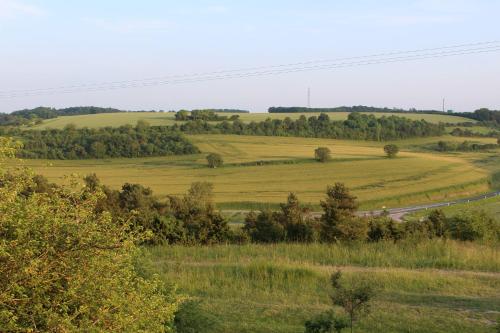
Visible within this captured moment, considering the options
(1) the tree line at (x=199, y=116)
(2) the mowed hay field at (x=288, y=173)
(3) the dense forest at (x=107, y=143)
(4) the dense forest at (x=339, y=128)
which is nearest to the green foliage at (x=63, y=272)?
(2) the mowed hay field at (x=288, y=173)

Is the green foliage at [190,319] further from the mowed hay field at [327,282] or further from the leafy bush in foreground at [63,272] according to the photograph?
the leafy bush in foreground at [63,272]

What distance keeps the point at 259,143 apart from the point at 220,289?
6182 centimetres

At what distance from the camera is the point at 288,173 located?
58781 millimetres

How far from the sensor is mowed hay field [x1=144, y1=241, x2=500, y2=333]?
10.3 m

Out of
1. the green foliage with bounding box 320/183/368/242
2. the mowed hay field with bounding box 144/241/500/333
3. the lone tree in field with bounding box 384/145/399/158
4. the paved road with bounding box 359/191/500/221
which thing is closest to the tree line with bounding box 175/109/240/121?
the lone tree in field with bounding box 384/145/399/158

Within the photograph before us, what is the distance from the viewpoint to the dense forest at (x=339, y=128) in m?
82.7

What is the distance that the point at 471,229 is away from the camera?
21750 mm

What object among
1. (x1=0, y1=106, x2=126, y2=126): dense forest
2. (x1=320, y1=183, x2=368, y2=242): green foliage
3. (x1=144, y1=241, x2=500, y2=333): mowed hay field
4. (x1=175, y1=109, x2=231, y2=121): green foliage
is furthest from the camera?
(x1=175, y1=109, x2=231, y2=121): green foliage

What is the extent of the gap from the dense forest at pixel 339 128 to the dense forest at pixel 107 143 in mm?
12048

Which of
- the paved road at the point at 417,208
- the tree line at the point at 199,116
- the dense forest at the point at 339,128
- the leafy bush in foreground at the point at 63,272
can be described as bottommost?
the paved road at the point at 417,208

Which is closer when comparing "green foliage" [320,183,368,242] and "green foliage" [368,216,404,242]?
"green foliage" [320,183,368,242]

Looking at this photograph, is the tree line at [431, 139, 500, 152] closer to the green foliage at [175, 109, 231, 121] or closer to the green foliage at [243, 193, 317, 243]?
the green foliage at [175, 109, 231, 121]

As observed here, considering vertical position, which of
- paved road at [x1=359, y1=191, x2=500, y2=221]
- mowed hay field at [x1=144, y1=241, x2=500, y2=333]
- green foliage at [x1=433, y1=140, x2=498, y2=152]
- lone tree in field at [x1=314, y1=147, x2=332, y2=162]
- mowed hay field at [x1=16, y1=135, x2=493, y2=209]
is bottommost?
paved road at [x1=359, y1=191, x2=500, y2=221]

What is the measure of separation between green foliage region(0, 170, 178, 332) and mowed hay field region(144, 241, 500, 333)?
304 cm
